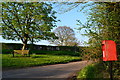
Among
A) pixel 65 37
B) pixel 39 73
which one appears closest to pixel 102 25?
pixel 65 37

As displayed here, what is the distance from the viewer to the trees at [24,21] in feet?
30.0

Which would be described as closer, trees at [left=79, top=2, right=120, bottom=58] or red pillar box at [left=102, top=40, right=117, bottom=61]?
red pillar box at [left=102, top=40, right=117, bottom=61]

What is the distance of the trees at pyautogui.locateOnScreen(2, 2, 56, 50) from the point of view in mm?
9141

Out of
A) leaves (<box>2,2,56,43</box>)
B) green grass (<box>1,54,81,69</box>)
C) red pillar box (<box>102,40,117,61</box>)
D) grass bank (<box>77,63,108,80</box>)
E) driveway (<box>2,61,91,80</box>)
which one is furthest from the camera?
leaves (<box>2,2,56,43</box>)

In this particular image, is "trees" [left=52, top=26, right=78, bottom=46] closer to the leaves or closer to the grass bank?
the grass bank

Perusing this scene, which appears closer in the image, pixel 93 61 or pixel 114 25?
pixel 114 25

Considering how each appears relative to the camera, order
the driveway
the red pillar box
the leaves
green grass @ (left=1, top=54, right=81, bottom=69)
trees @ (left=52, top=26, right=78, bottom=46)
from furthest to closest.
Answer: the leaves, green grass @ (left=1, top=54, right=81, bottom=69), trees @ (left=52, top=26, right=78, bottom=46), the driveway, the red pillar box

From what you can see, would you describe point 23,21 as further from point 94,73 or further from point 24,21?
point 94,73

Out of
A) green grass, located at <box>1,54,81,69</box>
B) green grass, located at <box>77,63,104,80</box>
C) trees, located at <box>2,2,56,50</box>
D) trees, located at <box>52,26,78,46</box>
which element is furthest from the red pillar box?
trees, located at <box>2,2,56,50</box>

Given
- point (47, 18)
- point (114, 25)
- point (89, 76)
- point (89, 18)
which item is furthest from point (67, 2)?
point (47, 18)

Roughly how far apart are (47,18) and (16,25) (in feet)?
9.96

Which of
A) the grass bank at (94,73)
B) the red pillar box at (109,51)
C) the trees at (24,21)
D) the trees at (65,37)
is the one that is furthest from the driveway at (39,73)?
the trees at (24,21)

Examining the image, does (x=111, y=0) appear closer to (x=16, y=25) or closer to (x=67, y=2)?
(x=67, y=2)

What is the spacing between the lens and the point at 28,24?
9.45 metres
